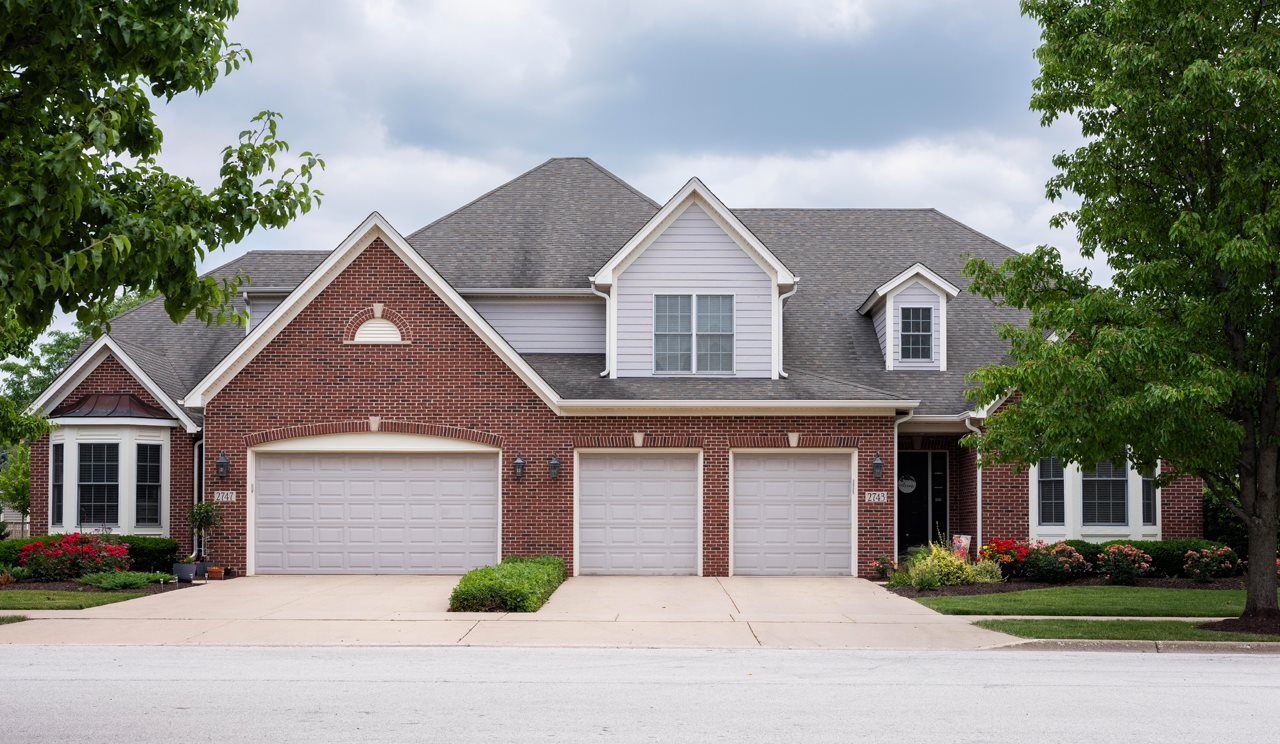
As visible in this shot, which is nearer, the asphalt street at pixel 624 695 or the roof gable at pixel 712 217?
the asphalt street at pixel 624 695

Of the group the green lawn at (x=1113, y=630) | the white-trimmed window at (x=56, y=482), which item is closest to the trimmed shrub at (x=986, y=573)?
the green lawn at (x=1113, y=630)

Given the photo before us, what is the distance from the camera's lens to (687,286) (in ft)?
73.6

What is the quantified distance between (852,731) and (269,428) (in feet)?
50.4

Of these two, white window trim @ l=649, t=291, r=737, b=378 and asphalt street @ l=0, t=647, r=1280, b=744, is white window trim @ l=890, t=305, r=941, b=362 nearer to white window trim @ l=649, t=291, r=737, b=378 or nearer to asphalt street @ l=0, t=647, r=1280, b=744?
white window trim @ l=649, t=291, r=737, b=378

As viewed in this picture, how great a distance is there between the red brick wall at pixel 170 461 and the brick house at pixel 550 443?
0.18 feet

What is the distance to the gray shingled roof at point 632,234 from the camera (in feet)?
73.0

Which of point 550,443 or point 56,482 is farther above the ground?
point 550,443

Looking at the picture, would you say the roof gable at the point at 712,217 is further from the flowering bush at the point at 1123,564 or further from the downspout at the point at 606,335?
the flowering bush at the point at 1123,564

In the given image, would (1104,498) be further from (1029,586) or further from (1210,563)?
(1029,586)

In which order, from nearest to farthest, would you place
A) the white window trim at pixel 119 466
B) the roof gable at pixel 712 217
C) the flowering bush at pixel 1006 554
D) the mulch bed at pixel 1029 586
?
the mulch bed at pixel 1029 586 → the flowering bush at pixel 1006 554 → the roof gable at pixel 712 217 → the white window trim at pixel 119 466

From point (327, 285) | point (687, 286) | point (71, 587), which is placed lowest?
point (71, 587)

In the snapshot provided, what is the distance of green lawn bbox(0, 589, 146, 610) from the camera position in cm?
1666

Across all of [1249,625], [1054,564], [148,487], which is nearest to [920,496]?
[1054,564]

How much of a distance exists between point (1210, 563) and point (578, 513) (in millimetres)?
11561
